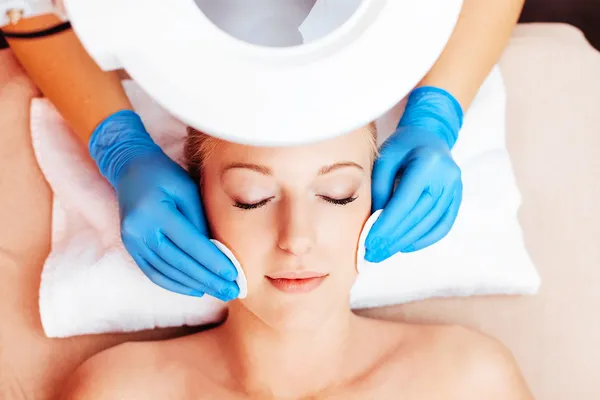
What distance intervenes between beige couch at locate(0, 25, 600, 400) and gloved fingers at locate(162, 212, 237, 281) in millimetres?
374

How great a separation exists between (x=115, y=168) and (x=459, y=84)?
739mm

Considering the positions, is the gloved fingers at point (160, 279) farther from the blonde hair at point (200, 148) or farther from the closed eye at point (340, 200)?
the closed eye at point (340, 200)

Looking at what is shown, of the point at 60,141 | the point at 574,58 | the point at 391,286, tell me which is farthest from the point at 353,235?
the point at 574,58

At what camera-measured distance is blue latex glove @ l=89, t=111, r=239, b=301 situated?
3.10ft

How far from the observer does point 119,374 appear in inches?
41.4

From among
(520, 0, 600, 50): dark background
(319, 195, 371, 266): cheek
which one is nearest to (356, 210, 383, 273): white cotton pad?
(319, 195, 371, 266): cheek

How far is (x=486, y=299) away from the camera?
1.28 metres

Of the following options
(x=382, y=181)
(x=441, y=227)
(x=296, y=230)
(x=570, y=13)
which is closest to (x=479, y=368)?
(x=441, y=227)

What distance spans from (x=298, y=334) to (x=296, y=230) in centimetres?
27

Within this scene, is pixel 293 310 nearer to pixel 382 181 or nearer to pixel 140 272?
pixel 382 181

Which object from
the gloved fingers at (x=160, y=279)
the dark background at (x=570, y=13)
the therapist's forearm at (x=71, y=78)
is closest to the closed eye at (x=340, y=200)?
the gloved fingers at (x=160, y=279)

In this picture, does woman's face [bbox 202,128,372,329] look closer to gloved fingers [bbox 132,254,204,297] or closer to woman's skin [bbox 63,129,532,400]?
woman's skin [bbox 63,129,532,400]

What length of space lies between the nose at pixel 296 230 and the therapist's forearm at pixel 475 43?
573mm

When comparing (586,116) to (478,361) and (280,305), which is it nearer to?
(478,361)
